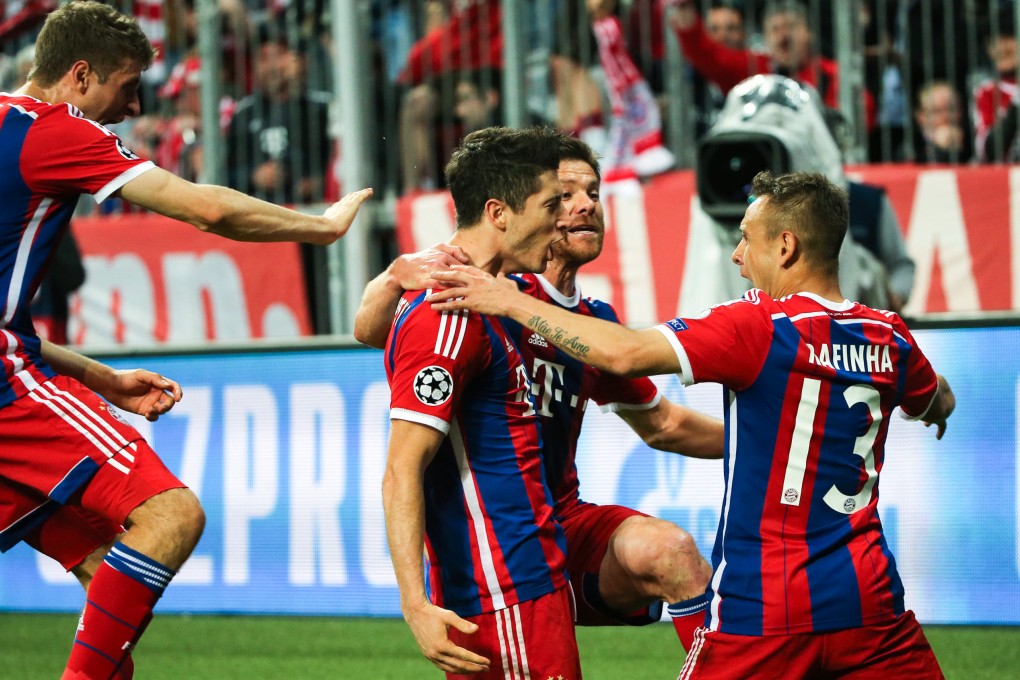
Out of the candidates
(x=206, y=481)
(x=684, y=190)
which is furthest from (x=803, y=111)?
(x=206, y=481)

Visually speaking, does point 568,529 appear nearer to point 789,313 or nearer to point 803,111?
point 789,313

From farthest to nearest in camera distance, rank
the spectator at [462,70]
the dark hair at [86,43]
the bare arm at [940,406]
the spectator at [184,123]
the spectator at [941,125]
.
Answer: the spectator at [184,123] → the spectator at [462,70] → the spectator at [941,125] → the dark hair at [86,43] → the bare arm at [940,406]

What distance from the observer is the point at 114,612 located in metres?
3.80

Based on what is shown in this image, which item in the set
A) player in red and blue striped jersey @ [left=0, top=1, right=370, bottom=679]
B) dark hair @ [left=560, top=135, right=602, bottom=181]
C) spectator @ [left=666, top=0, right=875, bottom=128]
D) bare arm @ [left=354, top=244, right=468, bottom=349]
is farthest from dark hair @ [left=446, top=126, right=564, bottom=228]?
spectator @ [left=666, top=0, right=875, bottom=128]

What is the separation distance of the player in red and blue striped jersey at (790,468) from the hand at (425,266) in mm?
62

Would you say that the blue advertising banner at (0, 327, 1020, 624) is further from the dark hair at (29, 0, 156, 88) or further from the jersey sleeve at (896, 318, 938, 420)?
the dark hair at (29, 0, 156, 88)

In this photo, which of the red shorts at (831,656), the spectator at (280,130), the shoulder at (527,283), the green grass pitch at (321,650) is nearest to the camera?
the red shorts at (831,656)

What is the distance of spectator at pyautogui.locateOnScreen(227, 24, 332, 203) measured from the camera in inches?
356

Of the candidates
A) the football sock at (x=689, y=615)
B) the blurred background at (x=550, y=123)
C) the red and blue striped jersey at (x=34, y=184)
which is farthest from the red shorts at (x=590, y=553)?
the blurred background at (x=550, y=123)

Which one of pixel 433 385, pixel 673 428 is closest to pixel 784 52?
pixel 673 428

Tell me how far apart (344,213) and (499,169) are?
1.65 feet

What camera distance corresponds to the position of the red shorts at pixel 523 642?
131 inches

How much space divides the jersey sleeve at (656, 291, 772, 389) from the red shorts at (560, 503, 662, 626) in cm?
90

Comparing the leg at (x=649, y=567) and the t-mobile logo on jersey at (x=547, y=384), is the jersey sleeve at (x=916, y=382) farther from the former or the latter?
the t-mobile logo on jersey at (x=547, y=384)
